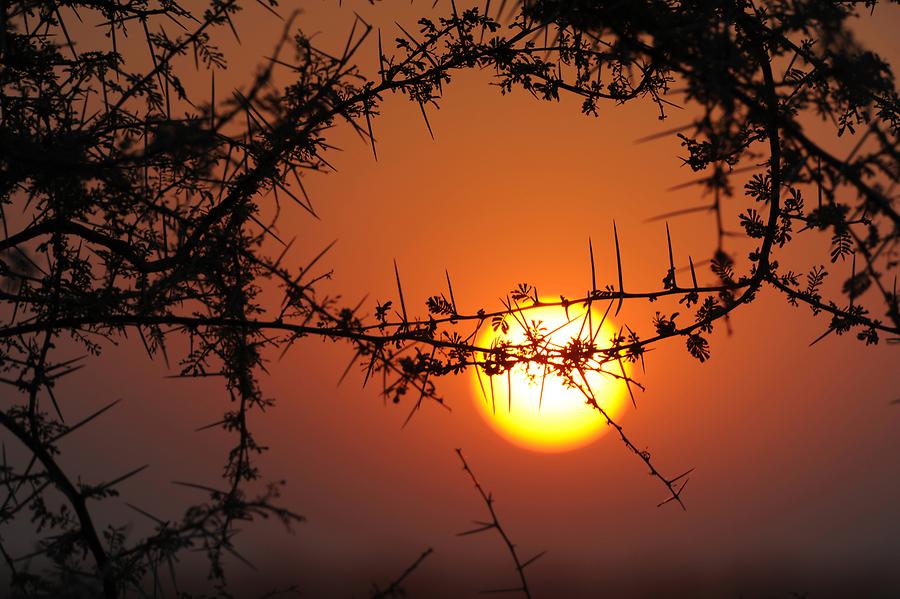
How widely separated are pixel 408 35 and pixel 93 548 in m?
2.48

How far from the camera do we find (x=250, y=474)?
11.5 ft

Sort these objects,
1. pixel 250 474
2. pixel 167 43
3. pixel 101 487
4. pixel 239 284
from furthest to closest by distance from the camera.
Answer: pixel 167 43 < pixel 239 284 < pixel 250 474 < pixel 101 487

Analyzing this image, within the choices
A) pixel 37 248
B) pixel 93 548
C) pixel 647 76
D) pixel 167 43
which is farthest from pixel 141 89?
pixel 647 76

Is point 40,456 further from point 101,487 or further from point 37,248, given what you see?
point 37,248

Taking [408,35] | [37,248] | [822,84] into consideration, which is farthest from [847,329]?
[37,248]

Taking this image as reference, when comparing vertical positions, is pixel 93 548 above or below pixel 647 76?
below

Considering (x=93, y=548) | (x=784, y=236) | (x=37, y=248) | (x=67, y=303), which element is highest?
(x=37, y=248)

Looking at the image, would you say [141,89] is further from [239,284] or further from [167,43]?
[239,284]

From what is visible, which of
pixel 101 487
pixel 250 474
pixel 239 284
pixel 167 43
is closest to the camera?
pixel 101 487

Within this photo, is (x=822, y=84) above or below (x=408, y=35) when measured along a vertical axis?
below

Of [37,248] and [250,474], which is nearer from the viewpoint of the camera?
[250,474]

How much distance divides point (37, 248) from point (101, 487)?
1536 millimetres

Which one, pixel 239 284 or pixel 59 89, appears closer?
pixel 239 284

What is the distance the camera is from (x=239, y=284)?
3.73 m
